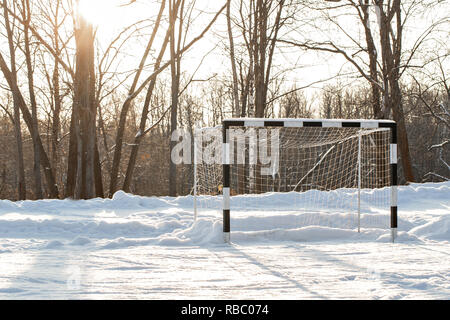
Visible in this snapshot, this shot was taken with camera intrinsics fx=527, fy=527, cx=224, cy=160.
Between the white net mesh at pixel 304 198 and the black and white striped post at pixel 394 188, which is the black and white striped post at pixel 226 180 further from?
the black and white striped post at pixel 394 188

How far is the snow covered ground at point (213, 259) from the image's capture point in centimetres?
487

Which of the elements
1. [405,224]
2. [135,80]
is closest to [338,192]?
[405,224]

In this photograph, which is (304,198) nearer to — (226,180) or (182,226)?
(182,226)

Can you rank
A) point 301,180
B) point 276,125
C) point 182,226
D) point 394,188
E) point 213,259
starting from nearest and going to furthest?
point 213,259 < point 276,125 < point 394,188 < point 182,226 < point 301,180

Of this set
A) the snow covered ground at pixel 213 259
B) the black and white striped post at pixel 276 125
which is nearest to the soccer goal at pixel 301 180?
the black and white striped post at pixel 276 125

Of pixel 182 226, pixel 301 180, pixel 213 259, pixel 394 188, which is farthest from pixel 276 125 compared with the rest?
pixel 301 180

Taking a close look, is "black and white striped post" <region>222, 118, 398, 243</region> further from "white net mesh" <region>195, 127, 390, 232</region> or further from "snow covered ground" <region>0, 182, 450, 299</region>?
"white net mesh" <region>195, 127, 390, 232</region>

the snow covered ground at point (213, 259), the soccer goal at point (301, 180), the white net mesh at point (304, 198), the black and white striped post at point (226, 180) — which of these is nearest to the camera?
the snow covered ground at point (213, 259)

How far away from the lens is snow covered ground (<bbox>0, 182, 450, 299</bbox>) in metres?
4.87

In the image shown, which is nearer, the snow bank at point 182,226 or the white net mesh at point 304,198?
the snow bank at point 182,226

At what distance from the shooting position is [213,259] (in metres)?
6.75

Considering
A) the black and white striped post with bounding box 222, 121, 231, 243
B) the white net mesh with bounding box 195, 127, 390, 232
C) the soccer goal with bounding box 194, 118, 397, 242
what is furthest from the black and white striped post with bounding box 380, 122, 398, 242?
the black and white striped post with bounding box 222, 121, 231, 243

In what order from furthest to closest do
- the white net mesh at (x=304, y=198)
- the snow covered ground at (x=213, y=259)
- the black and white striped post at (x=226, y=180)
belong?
the white net mesh at (x=304, y=198) → the black and white striped post at (x=226, y=180) → the snow covered ground at (x=213, y=259)

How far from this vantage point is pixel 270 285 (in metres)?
5.13
